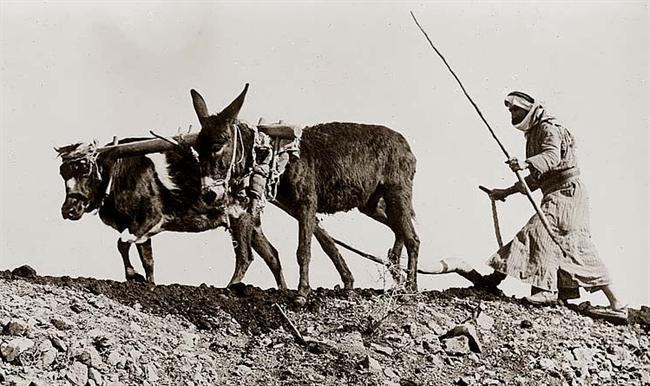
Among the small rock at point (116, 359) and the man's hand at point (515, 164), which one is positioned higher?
the man's hand at point (515, 164)

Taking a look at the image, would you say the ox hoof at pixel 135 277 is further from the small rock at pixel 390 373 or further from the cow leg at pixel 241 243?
the small rock at pixel 390 373

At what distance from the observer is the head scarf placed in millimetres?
10445

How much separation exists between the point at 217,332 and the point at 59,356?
5.48 ft

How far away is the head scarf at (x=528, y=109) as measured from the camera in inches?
411

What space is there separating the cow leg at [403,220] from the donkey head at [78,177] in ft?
10.2

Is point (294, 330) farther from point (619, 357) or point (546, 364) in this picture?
point (619, 357)

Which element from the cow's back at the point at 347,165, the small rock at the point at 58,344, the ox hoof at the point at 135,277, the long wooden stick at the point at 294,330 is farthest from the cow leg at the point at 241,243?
the small rock at the point at 58,344

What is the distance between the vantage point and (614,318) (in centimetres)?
1023

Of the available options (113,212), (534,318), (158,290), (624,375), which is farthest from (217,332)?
(624,375)

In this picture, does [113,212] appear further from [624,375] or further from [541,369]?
[624,375]

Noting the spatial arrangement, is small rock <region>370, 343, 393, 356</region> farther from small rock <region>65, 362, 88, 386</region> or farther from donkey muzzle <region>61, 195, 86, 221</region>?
donkey muzzle <region>61, 195, 86, 221</region>

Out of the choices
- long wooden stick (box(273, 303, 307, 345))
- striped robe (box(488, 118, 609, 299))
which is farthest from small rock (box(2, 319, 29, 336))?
striped robe (box(488, 118, 609, 299))

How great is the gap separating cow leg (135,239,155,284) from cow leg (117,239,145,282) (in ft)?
0.39

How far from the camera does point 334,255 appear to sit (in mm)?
11141
